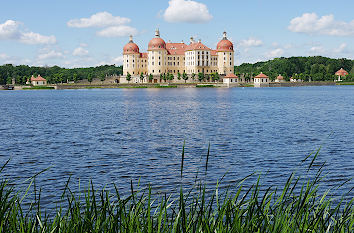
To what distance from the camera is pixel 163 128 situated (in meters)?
35.8

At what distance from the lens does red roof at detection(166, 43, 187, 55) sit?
192 metres

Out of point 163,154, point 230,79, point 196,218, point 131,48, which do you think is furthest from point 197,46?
point 196,218

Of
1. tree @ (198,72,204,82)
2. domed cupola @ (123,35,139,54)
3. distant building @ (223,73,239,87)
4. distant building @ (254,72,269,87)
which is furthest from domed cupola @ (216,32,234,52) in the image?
domed cupola @ (123,35,139,54)

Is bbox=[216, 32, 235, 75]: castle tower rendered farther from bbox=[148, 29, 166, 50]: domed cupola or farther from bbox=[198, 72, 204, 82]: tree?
bbox=[148, 29, 166, 50]: domed cupola

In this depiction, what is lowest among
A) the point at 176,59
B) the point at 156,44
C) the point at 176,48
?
the point at 176,59

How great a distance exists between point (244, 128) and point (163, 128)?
243 inches

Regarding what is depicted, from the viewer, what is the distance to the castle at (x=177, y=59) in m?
186

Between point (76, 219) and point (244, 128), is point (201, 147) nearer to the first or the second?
point (244, 128)

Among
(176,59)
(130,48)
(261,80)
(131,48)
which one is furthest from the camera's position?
(176,59)

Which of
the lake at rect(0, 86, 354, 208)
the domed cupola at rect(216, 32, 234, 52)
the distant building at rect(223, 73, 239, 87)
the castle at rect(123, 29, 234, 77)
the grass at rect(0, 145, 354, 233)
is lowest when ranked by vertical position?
the lake at rect(0, 86, 354, 208)

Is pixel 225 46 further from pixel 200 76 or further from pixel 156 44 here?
pixel 156 44

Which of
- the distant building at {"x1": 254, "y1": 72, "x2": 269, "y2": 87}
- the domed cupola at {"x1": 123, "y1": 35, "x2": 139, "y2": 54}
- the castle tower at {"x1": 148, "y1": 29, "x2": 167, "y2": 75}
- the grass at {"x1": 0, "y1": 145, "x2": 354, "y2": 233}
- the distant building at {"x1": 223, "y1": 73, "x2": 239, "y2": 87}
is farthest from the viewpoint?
the domed cupola at {"x1": 123, "y1": 35, "x2": 139, "y2": 54}

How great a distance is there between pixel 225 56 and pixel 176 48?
69.5 feet

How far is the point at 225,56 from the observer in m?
190
